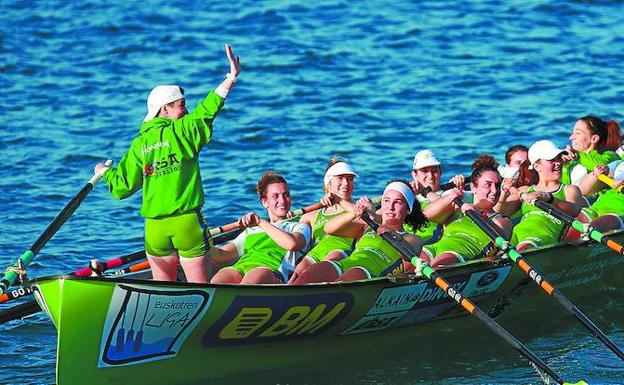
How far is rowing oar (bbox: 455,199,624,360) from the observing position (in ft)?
33.2

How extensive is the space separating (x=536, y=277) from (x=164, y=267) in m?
3.00

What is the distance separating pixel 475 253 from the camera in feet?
35.7

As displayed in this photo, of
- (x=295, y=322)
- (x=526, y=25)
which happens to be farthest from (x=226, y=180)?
(x=526, y=25)

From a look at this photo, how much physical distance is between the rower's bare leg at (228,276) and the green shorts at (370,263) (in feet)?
2.54

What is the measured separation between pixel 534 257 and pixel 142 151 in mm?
3603

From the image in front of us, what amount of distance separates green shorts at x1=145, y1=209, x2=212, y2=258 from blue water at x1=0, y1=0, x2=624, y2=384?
9.12ft

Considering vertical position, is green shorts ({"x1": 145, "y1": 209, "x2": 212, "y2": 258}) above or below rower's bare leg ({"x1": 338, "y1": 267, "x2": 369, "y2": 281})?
above

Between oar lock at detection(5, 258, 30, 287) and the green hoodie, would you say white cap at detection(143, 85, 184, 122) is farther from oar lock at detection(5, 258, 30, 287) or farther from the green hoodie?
oar lock at detection(5, 258, 30, 287)

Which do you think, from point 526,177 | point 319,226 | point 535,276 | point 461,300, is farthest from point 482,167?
point 461,300

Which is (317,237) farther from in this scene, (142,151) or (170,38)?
(170,38)

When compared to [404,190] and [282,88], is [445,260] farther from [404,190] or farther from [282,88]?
[282,88]

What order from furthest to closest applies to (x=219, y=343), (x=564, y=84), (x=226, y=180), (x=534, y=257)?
(x=564, y=84) < (x=226, y=180) < (x=534, y=257) < (x=219, y=343)

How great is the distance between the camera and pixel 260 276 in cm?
1007

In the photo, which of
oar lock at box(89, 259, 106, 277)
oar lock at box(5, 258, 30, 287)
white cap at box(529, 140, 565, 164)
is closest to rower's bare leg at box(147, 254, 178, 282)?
oar lock at box(89, 259, 106, 277)
